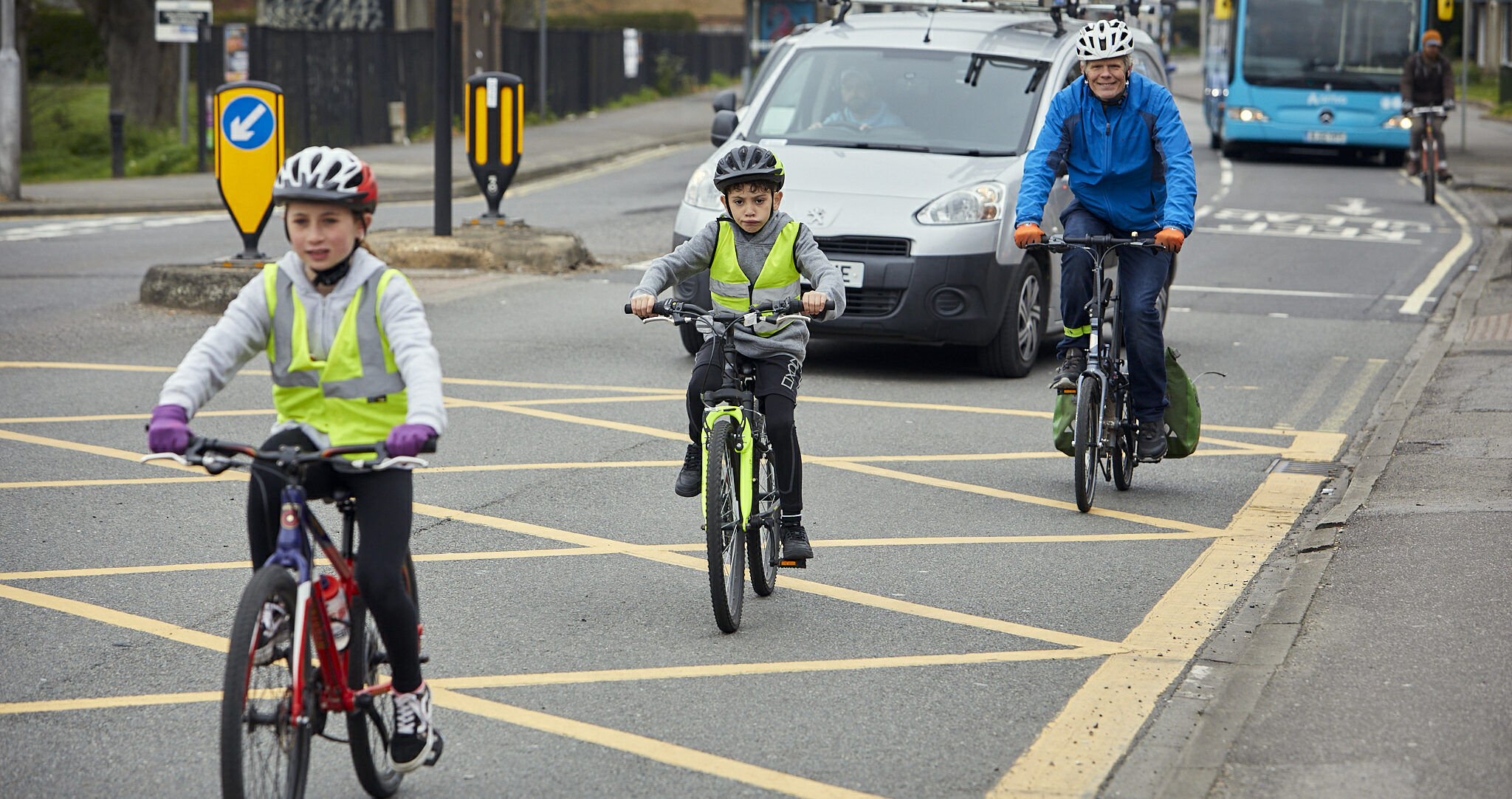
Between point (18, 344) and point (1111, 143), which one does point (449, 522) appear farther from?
point (18, 344)

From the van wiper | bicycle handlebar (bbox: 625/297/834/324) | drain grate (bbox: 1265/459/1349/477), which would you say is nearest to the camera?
bicycle handlebar (bbox: 625/297/834/324)

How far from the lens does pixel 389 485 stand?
386 centimetres

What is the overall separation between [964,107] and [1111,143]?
3615 mm

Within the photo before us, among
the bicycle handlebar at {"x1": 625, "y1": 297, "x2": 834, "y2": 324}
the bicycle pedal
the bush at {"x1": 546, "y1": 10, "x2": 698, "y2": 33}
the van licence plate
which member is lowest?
the bicycle pedal

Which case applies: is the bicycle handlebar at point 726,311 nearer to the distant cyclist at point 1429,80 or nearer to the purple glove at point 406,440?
the purple glove at point 406,440

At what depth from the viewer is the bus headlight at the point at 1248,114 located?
28.1 metres

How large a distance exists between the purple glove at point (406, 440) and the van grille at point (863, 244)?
6538mm

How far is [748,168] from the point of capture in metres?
5.64

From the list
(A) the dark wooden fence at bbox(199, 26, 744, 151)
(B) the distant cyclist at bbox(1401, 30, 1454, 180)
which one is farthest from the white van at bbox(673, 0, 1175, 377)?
(A) the dark wooden fence at bbox(199, 26, 744, 151)

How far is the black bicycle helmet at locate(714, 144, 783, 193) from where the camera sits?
5633mm

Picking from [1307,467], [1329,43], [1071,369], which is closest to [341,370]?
[1071,369]

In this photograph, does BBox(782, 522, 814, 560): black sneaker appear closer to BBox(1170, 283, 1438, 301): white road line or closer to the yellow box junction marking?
the yellow box junction marking

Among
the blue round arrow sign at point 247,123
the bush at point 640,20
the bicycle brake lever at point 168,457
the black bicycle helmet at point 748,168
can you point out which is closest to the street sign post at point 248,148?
the blue round arrow sign at point 247,123

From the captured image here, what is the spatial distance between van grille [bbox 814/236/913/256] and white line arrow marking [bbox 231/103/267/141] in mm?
4771
